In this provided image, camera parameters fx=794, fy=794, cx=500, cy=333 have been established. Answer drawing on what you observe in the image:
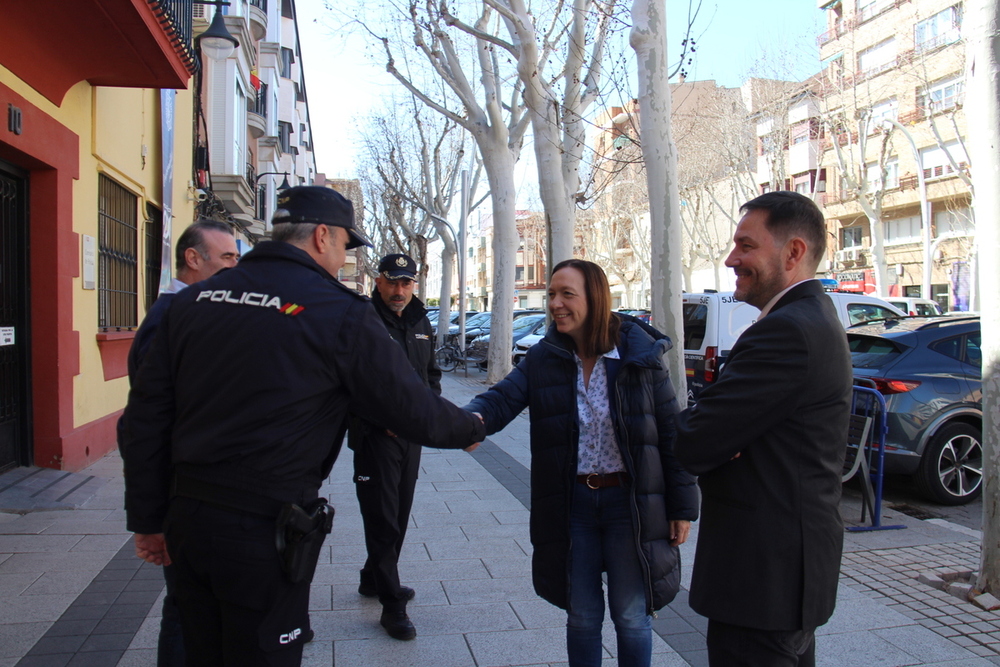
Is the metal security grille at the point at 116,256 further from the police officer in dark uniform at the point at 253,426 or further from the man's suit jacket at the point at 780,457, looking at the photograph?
the man's suit jacket at the point at 780,457

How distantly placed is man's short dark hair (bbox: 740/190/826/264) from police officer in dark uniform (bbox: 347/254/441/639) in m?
2.22

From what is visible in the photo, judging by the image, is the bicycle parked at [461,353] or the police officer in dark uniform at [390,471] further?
the bicycle parked at [461,353]

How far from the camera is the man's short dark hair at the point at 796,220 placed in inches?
93.7

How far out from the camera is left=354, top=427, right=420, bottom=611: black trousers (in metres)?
4.10

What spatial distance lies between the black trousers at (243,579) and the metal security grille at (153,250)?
9.18 metres

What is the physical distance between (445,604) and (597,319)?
7.21ft

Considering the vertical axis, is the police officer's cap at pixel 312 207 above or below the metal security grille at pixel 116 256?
below

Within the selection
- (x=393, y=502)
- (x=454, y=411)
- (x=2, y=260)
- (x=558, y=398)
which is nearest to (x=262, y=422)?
(x=454, y=411)

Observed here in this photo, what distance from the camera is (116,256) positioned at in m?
9.33

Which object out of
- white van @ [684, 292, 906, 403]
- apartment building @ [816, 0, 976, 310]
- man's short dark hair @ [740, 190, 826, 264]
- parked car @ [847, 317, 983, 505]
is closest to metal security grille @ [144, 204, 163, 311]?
white van @ [684, 292, 906, 403]

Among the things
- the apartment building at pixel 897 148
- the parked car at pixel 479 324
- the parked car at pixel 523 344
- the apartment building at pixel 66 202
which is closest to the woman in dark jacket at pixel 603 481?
the apartment building at pixel 66 202

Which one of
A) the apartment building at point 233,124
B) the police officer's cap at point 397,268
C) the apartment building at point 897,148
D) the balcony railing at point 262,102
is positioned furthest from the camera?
the apartment building at point 897,148

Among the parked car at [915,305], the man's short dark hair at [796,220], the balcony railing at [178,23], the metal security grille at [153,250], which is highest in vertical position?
the balcony railing at [178,23]

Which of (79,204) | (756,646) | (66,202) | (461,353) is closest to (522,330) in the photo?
(461,353)
